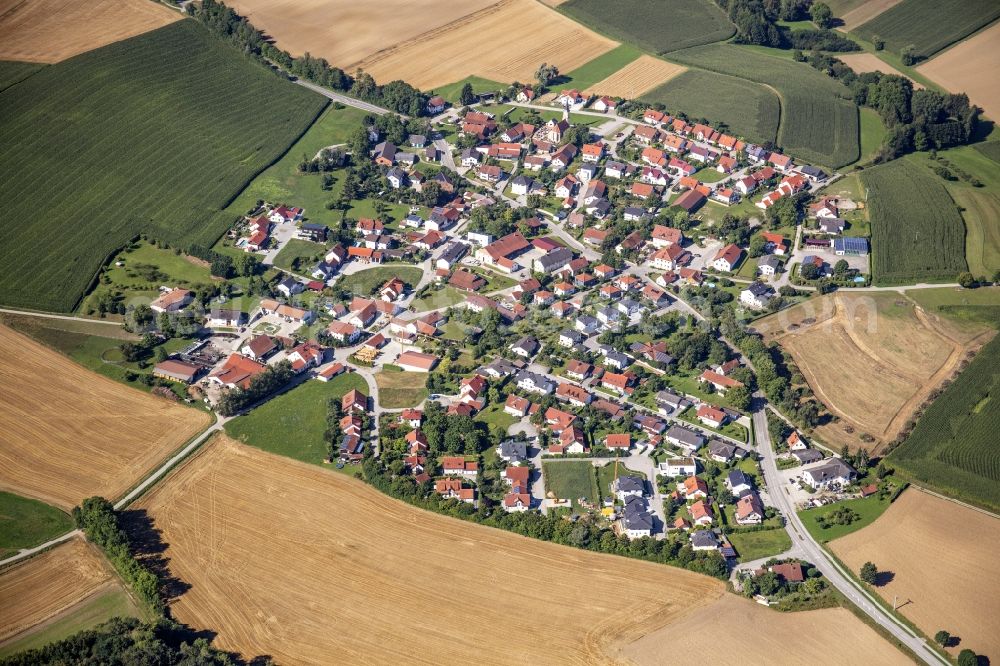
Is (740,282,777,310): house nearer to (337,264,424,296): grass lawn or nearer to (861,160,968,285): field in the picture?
(861,160,968,285): field

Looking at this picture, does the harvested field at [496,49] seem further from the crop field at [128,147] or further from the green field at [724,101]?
the crop field at [128,147]

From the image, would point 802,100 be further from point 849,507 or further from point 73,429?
point 73,429

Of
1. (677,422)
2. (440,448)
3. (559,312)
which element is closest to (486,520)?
(440,448)

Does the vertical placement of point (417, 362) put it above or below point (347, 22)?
below

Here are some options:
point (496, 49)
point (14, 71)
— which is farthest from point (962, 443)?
point (14, 71)

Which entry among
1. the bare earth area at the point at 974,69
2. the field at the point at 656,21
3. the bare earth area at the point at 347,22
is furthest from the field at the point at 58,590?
the bare earth area at the point at 974,69

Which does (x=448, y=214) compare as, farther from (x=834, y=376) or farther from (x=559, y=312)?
(x=834, y=376)
